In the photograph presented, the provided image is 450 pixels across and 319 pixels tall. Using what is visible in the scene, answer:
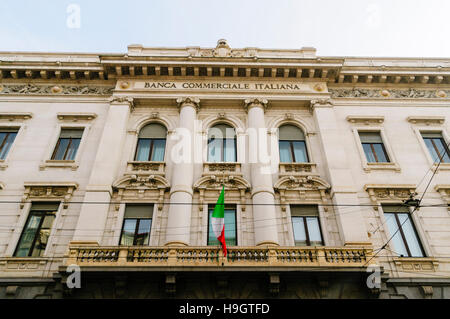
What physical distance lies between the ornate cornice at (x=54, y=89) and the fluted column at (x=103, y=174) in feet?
4.82

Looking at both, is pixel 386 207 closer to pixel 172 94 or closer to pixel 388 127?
pixel 388 127

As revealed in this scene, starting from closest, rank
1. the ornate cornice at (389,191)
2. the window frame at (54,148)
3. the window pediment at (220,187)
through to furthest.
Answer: the ornate cornice at (389,191)
the window pediment at (220,187)
the window frame at (54,148)

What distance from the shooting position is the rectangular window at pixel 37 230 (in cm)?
1265

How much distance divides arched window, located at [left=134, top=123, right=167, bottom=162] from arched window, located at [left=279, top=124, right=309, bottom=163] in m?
6.09

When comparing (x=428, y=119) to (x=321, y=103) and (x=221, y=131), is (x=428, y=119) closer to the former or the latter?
(x=321, y=103)

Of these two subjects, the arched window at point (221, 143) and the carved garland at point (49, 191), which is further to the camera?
the arched window at point (221, 143)

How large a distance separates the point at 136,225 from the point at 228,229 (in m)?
3.89

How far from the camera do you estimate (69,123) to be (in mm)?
16672

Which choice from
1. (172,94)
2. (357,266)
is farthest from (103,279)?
(172,94)

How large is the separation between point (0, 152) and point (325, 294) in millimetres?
16026

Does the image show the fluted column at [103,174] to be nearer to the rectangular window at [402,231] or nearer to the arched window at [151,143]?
the arched window at [151,143]

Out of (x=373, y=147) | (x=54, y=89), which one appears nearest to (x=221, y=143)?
(x=373, y=147)

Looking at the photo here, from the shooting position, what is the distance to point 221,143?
16.5m

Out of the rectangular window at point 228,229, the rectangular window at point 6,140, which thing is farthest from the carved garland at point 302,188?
the rectangular window at point 6,140
